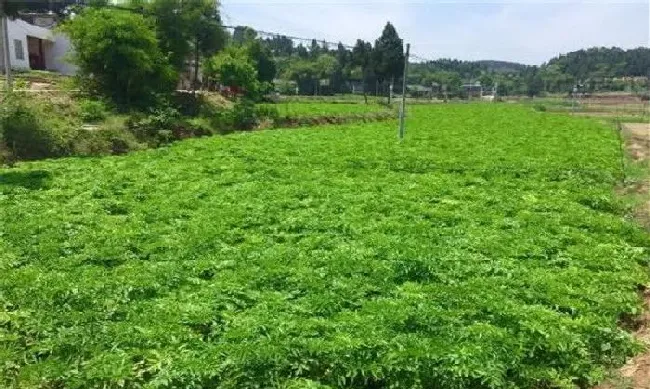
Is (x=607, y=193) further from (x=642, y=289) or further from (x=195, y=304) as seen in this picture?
(x=195, y=304)

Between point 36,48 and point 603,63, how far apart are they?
443ft

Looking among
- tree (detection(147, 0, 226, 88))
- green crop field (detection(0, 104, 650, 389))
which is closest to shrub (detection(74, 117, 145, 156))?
green crop field (detection(0, 104, 650, 389))

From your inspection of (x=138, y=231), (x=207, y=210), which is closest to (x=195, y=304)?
(x=138, y=231)

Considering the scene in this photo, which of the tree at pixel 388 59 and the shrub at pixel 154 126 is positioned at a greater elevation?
the tree at pixel 388 59

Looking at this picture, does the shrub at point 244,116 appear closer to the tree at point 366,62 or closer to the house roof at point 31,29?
the house roof at point 31,29

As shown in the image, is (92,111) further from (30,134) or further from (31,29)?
(31,29)

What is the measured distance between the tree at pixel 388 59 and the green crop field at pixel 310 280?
59810 mm

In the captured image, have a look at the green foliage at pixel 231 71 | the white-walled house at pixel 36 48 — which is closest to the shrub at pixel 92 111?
the green foliage at pixel 231 71

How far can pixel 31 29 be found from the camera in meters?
52.2

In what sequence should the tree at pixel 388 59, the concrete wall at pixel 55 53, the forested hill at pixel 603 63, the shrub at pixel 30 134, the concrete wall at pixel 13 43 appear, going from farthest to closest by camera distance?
the forested hill at pixel 603 63 → the tree at pixel 388 59 → the concrete wall at pixel 55 53 → the concrete wall at pixel 13 43 → the shrub at pixel 30 134

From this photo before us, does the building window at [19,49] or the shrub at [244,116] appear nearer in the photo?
the shrub at [244,116]

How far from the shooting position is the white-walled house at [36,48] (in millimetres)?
48031

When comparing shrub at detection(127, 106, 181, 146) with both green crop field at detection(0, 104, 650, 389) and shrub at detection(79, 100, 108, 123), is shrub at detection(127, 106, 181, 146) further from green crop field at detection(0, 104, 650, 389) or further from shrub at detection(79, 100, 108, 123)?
green crop field at detection(0, 104, 650, 389)

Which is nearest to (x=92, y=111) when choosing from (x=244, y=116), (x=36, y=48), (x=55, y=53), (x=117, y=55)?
(x=117, y=55)
